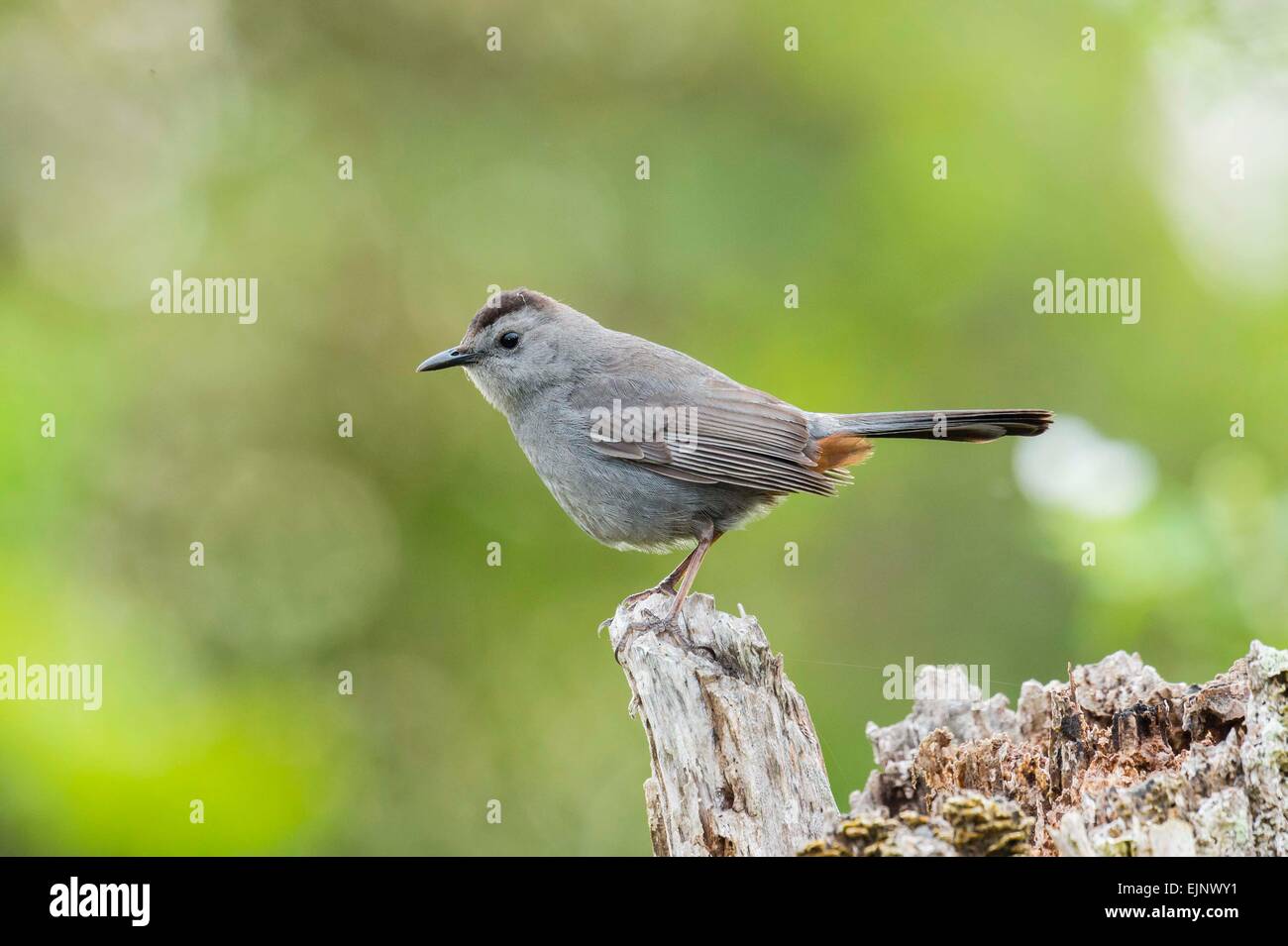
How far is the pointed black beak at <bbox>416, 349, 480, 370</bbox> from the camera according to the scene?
6.18 m

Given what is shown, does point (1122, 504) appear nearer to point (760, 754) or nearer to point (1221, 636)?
point (1221, 636)

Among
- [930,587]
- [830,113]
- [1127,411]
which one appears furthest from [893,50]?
[930,587]

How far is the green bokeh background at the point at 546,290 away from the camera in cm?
773

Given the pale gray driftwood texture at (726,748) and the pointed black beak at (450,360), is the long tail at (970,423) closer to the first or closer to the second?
the pale gray driftwood texture at (726,748)

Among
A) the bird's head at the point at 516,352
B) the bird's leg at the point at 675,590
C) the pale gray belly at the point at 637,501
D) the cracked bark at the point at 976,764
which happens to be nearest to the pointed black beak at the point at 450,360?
the bird's head at the point at 516,352

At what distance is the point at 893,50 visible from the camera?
801 centimetres

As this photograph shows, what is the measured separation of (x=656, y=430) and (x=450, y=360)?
1179mm

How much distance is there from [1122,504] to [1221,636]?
64cm

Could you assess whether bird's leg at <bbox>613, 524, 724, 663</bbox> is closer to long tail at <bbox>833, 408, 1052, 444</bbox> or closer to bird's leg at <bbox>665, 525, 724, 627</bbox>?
bird's leg at <bbox>665, 525, 724, 627</bbox>

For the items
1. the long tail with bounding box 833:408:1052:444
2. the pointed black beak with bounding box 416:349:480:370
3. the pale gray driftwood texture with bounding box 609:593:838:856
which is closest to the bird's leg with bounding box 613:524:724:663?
the pale gray driftwood texture with bounding box 609:593:838:856

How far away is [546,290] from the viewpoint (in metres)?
8.25

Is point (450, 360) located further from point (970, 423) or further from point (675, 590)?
point (970, 423)

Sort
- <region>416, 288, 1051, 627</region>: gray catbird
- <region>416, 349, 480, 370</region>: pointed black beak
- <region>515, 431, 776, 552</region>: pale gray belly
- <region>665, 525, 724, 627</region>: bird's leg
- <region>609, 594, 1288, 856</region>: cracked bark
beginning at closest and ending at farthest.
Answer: <region>609, 594, 1288, 856</region>: cracked bark
<region>665, 525, 724, 627</region>: bird's leg
<region>416, 288, 1051, 627</region>: gray catbird
<region>515, 431, 776, 552</region>: pale gray belly
<region>416, 349, 480, 370</region>: pointed black beak

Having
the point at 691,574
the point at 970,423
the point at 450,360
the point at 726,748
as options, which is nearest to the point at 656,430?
the point at 691,574
